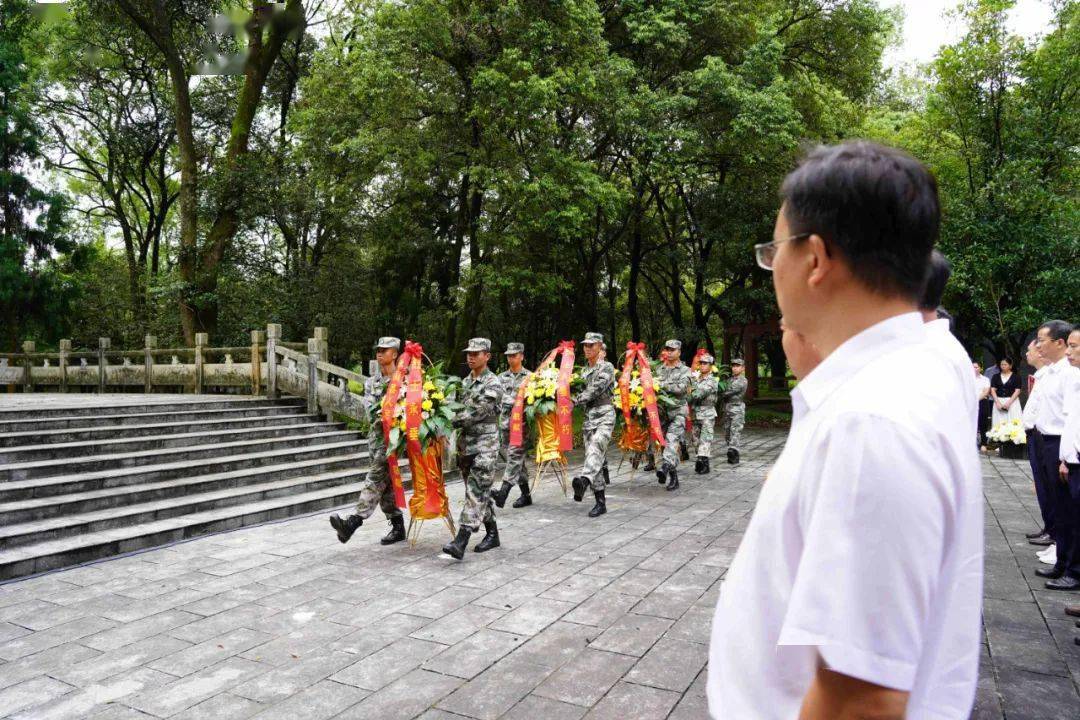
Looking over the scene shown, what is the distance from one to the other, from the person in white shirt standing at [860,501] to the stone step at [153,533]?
6536 millimetres

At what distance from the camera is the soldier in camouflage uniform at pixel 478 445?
638cm

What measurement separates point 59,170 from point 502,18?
19.8 metres

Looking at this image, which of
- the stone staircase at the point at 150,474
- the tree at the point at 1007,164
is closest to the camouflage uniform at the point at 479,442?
the stone staircase at the point at 150,474

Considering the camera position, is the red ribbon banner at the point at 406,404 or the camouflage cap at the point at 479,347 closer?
the red ribbon banner at the point at 406,404

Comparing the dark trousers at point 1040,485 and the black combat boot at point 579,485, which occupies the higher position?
the dark trousers at point 1040,485

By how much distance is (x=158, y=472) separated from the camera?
8469mm

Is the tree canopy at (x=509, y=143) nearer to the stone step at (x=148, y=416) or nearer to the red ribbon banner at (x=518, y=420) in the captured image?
the stone step at (x=148, y=416)

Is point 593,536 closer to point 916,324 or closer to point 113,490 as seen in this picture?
point 113,490

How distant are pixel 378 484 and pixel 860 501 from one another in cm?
611

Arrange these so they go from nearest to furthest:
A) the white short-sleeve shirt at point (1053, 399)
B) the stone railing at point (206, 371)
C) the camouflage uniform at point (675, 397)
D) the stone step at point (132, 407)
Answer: the white short-sleeve shirt at point (1053, 399)
the stone step at point (132, 407)
the camouflage uniform at point (675, 397)
the stone railing at point (206, 371)

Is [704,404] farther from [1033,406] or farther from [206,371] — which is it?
[206,371]

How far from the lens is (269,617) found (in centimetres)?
475

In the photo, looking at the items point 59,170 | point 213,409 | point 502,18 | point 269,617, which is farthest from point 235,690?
point 59,170

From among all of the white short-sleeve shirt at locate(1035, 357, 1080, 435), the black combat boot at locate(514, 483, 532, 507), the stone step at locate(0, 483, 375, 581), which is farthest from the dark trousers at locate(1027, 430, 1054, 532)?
the stone step at locate(0, 483, 375, 581)
